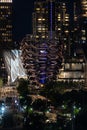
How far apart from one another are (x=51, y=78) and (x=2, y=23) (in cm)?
3086

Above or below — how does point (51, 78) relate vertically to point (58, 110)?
below

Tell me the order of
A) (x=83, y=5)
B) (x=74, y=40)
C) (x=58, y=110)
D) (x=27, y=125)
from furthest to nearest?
(x=83, y=5)
(x=74, y=40)
(x=58, y=110)
(x=27, y=125)

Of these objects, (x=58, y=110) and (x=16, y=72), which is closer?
(x=58, y=110)

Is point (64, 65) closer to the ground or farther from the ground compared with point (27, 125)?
closer to the ground

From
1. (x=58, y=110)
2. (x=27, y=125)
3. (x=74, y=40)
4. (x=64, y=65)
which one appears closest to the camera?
(x=27, y=125)

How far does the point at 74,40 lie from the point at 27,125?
58.6 m

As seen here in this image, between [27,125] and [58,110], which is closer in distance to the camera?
[27,125]

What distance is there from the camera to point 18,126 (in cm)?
2189

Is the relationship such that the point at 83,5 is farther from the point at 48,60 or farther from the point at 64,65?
the point at 48,60

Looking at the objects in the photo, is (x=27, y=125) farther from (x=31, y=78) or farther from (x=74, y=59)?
(x=74, y=59)

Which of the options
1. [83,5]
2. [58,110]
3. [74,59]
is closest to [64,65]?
[74,59]

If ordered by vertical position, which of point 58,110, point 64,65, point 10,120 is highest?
point 10,120

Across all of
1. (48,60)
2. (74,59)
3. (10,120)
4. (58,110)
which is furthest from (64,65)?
(10,120)

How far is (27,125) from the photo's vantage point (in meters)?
20.0
